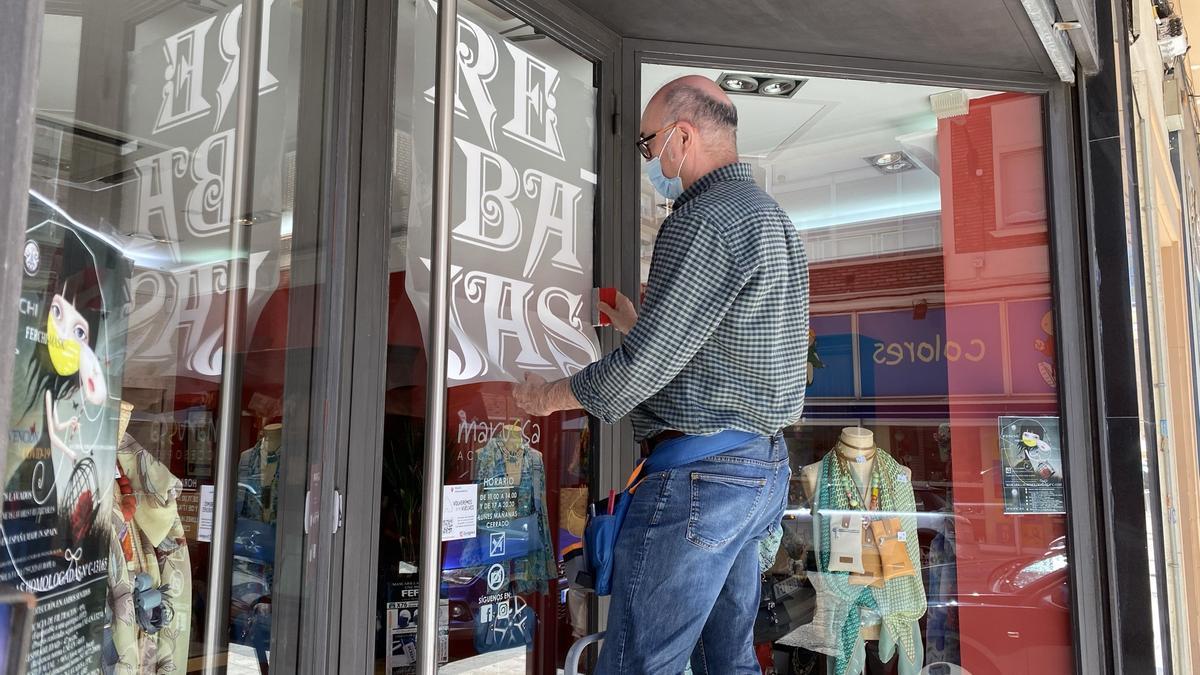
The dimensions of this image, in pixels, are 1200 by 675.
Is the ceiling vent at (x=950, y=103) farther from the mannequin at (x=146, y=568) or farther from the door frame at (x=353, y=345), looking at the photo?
the mannequin at (x=146, y=568)

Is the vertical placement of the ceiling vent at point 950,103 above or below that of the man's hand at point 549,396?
above

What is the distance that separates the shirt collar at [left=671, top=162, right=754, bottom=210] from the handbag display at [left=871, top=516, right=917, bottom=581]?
5.27 feet

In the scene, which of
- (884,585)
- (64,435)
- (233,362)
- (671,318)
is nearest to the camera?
(64,435)

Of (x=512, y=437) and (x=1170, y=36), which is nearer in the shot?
(x=512, y=437)

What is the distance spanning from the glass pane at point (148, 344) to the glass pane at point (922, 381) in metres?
1.73

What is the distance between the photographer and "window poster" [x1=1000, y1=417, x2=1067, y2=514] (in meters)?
2.93

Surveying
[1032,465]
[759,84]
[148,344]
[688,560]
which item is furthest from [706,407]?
[1032,465]

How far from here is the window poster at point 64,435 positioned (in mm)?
932

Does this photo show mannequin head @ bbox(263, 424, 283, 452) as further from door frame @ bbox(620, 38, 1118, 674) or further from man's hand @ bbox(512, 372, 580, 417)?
door frame @ bbox(620, 38, 1118, 674)

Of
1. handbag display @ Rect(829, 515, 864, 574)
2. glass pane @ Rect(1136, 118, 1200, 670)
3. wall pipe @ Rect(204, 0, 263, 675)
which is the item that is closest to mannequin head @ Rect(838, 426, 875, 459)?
handbag display @ Rect(829, 515, 864, 574)

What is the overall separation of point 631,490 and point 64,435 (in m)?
0.96

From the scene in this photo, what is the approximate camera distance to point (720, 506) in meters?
1.55

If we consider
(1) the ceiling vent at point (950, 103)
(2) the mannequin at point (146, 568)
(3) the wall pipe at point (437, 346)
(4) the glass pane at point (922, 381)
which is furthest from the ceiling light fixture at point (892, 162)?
(2) the mannequin at point (146, 568)

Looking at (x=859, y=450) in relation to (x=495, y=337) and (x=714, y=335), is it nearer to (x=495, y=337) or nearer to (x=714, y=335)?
(x=495, y=337)
